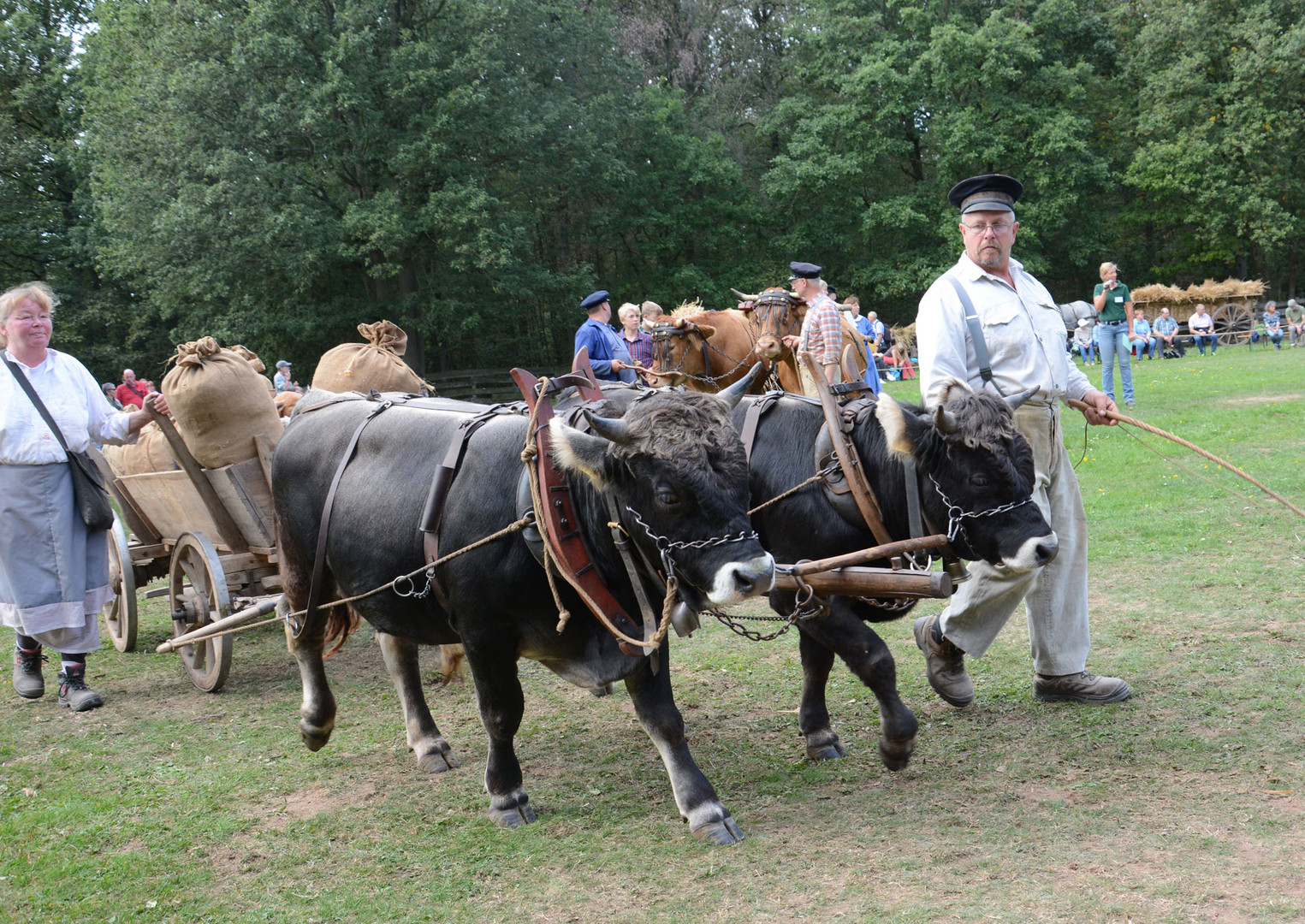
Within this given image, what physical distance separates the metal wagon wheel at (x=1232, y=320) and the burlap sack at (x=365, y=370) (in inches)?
1258

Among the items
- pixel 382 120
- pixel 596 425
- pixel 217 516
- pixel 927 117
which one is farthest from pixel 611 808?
pixel 927 117

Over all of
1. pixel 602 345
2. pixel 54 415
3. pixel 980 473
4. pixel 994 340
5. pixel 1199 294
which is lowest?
pixel 980 473

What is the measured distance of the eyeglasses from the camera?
488 centimetres

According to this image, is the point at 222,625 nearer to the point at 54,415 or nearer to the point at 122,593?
the point at 54,415

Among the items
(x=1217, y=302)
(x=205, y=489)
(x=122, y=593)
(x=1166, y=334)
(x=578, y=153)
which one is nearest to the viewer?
(x=205, y=489)

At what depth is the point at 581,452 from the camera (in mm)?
3746

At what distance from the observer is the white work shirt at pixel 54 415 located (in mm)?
5945

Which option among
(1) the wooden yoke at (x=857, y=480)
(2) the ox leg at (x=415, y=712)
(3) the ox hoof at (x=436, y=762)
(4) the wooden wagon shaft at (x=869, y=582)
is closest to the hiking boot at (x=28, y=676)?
(2) the ox leg at (x=415, y=712)

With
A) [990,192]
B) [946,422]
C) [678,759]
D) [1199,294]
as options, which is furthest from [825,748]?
[1199,294]

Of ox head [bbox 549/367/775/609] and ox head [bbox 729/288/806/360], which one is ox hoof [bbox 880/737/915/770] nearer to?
ox head [bbox 549/367/775/609]

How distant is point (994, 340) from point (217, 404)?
4461 mm

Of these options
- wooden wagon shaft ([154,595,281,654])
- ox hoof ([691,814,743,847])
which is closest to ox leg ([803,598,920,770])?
ox hoof ([691,814,743,847])

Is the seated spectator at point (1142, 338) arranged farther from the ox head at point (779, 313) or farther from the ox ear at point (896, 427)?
the ox ear at point (896, 427)

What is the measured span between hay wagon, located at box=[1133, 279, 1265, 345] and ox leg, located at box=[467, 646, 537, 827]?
3342 centimetres
